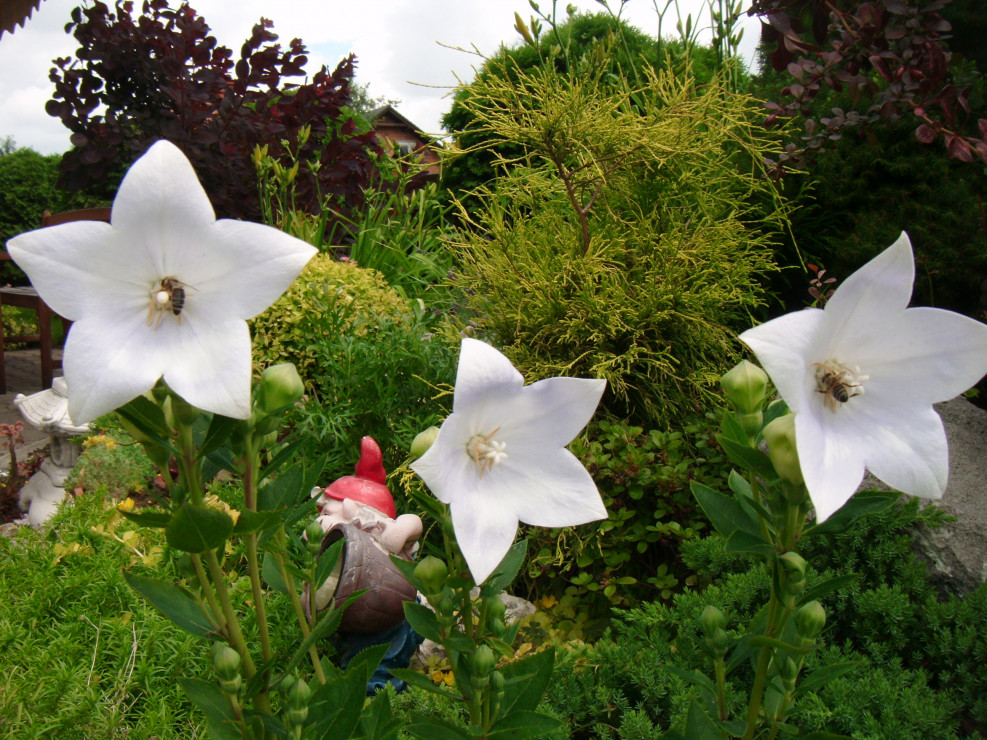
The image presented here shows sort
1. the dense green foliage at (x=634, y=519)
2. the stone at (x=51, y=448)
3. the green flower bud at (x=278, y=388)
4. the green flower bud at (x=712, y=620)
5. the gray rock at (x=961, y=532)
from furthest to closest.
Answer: the stone at (x=51, y=448) < the dense green foliage at (x=634, y=519) < the gray rock at (x=961, y=532) < the green flower bud at (x=712, y=620) < the green flower bud at (x=278, y=388)

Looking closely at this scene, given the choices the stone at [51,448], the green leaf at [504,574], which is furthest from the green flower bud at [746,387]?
the stone at [51,448]

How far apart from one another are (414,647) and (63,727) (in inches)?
39.4

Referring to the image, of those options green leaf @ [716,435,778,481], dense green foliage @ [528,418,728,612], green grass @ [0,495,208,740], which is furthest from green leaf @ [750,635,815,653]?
dense green foliage @ [528,418,728,612]

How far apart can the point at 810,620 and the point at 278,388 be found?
63 cm

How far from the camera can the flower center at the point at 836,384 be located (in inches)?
27.7

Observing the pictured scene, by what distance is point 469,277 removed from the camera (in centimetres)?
338

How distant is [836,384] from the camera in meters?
0.71

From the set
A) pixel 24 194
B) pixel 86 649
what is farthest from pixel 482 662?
pixel 24 194

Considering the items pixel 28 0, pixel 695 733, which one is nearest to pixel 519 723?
pixel 695 733

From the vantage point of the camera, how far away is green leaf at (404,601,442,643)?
2.79ft

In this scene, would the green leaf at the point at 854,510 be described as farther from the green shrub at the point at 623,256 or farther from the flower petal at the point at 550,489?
the green shrub at the point at 623,256

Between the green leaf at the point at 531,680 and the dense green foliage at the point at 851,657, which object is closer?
the green leaf at the point at 531,680

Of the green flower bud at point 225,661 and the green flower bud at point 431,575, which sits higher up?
the green flower bud at point 431,575

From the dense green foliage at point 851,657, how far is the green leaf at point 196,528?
0.98 metres
